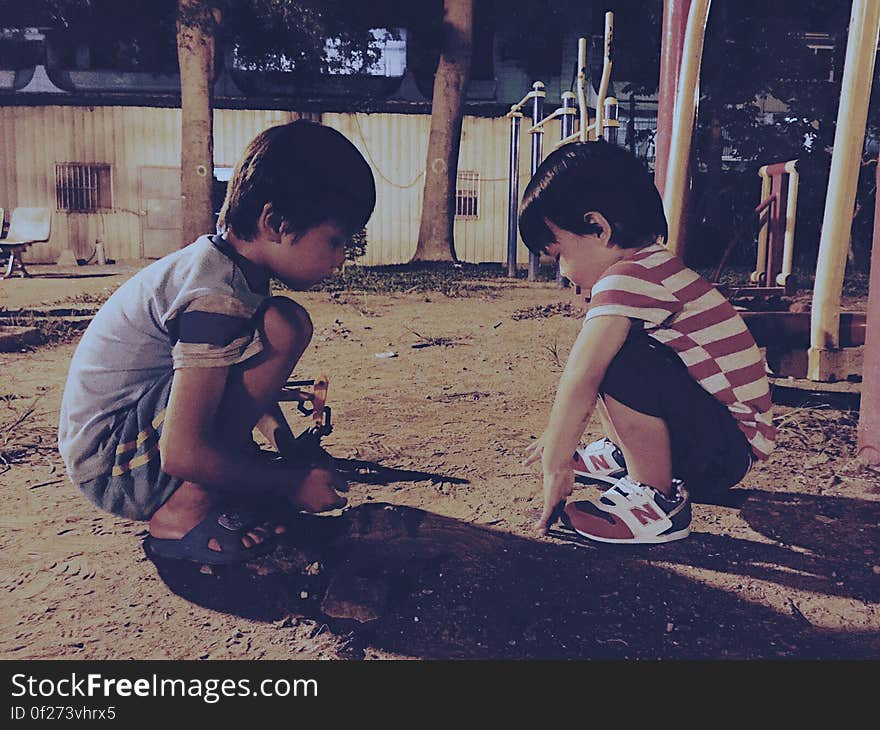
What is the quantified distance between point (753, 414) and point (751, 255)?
→ 1327 cm

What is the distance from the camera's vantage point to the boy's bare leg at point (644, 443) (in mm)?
2016

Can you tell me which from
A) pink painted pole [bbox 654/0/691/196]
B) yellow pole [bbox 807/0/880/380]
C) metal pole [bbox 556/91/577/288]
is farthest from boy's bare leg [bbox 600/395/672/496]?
metal pole [bbox 556/91/577/288]

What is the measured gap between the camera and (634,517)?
2.03m

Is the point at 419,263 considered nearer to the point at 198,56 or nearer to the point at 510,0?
the point at 198,56

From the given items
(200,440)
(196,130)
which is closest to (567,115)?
(196,130)

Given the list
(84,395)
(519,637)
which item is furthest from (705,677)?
(84,395)

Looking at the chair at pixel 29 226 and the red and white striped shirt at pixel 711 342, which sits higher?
the red and white striped shirt at pixel 711 342

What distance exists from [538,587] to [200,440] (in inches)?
29.4

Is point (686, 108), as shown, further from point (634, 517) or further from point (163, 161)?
point (163, 161)

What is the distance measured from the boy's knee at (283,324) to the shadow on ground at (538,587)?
0.43 metres

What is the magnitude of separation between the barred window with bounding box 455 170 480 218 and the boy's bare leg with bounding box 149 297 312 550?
14.4 m

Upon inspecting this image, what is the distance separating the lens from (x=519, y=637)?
1.60 metres

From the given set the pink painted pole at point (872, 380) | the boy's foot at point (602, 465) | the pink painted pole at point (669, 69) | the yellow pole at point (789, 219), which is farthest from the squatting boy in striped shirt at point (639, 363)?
the yellow pole at point (789, 219)

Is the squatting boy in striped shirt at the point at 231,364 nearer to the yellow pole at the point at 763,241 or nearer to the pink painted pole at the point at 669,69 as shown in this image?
the pink painted pole at the point at 669,69
